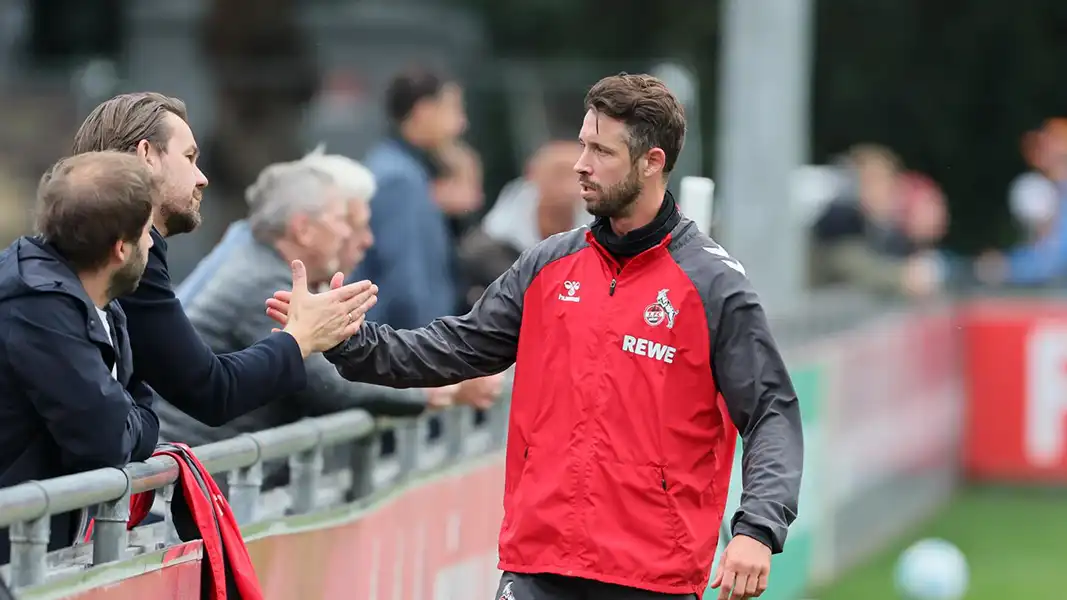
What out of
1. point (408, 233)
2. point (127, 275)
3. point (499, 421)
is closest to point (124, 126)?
point (127, 275)

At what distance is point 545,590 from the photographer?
4.73 meters

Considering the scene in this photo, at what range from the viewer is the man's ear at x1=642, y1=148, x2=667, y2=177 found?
4.78 m

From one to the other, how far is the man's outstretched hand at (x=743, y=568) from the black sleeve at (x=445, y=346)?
0.82 m

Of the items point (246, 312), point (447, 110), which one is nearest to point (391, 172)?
point (447, 110)

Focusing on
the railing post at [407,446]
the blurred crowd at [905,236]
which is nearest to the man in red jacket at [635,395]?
the railing post at [407,446]

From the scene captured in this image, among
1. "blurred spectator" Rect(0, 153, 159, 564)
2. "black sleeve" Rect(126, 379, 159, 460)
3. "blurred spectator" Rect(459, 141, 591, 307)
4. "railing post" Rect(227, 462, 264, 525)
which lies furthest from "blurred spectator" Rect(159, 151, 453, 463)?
"blurred spectator" Rect(459, 141, 591, 307)

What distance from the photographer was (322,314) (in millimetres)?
4754

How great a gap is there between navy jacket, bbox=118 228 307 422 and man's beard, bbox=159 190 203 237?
0.22 ft

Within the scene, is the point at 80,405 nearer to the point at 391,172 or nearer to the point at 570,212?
the point at 391,172

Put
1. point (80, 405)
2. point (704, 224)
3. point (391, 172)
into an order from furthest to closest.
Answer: point (391, 172)
point (704, 224)
point (80, 405)

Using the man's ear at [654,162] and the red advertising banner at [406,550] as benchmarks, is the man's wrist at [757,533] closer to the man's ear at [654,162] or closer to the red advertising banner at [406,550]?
the man's ear at [654,162]

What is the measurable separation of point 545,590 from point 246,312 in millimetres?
1473

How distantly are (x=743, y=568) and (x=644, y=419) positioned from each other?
42cm

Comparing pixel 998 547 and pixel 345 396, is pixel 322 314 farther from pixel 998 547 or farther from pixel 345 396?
pixel 998 547
